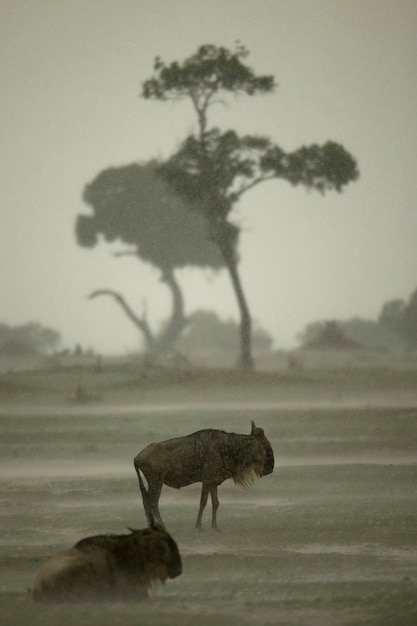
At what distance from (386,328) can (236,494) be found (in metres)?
17.1

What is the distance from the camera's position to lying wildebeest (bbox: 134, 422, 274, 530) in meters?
10.0

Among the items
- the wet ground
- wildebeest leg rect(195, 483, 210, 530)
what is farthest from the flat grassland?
wildebeest leg rect(195, 483, 210, 530)

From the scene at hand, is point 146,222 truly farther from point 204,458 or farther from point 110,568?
point 110,568

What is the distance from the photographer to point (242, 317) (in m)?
29.2

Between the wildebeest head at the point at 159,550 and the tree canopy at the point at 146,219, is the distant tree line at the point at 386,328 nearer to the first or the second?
the tree canopy at the point at 146,219

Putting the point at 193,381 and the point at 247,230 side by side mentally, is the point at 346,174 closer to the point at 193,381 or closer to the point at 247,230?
the point at 247,230

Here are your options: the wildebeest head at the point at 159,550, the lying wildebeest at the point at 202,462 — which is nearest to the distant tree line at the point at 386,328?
the lying wildebeest at the point at 202,462

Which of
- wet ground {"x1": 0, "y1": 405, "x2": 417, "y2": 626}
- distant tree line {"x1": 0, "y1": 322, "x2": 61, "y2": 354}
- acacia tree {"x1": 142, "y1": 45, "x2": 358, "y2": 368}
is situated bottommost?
wet ground {"x1": 0, "y1": 405, "x2": 417, "y2": 626}

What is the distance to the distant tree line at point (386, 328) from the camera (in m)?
28.3

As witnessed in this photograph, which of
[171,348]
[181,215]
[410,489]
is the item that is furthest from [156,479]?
[181,215]

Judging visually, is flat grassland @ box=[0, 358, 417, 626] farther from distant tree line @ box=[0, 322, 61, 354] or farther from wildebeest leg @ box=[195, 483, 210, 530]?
distant tree line @ box=[0, 322, 61, 354]

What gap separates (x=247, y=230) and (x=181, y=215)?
12487mm

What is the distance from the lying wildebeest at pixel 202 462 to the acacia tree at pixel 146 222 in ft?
89.6

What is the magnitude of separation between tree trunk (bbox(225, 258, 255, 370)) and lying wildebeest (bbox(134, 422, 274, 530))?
59.0 feet
